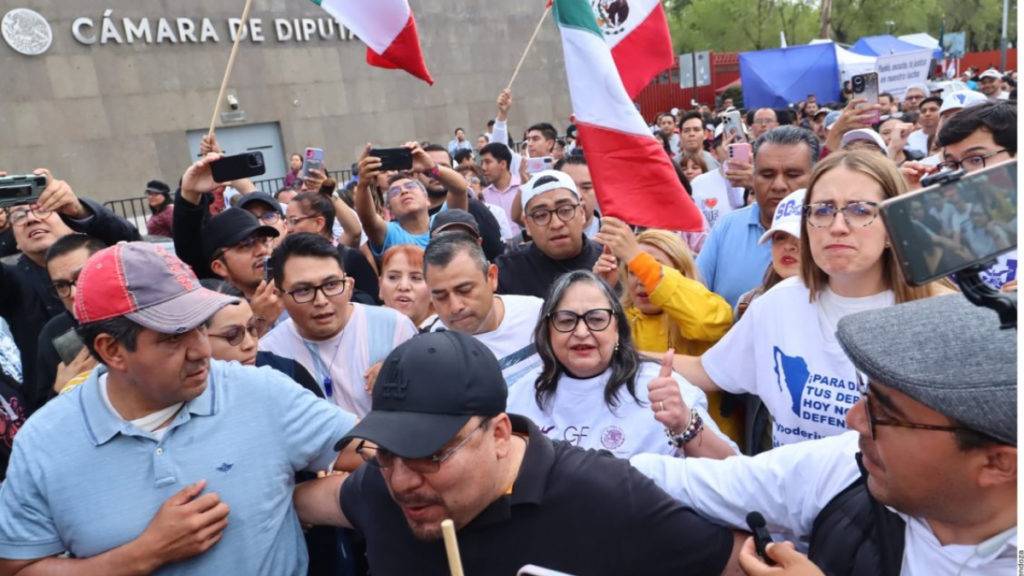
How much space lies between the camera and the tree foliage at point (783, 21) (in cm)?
3959

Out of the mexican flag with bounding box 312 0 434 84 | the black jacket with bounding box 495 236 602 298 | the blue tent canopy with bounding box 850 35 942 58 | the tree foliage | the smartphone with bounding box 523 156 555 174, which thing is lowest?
the black jacket with bounding box 495 236 602 298

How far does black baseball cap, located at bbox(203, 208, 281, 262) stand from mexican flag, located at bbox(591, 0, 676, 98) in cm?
228

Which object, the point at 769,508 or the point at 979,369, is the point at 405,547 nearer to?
the point at 769,508

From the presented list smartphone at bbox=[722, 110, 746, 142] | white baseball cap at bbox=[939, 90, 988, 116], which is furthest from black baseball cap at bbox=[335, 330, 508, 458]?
smartphone at bbox=[722, 110, 746, 142]

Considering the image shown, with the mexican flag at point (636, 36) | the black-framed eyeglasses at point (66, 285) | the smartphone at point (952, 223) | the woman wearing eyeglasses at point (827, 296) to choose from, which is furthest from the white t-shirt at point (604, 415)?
the mexican flag at point (636, 36)

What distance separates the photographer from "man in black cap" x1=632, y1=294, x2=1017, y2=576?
1229 millimetres

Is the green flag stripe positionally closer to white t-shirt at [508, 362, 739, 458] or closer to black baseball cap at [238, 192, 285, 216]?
white t-shirt at [508, 362, 739, 458]

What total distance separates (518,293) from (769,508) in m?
2.43

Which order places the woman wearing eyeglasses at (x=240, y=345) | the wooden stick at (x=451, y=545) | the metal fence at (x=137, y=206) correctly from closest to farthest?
the wooden stick at (x=451, y=545) → the woman wearing eyeglasses at (x=240, y=345) → the metal fence at (x=137, y=206)

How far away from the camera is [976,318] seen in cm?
126

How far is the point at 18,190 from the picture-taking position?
2553 millimetres

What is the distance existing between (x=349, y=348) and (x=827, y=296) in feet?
6.33

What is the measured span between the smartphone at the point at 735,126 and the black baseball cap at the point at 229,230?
20.5 ft

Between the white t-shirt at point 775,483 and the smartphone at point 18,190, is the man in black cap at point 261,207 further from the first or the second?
the white t-shirt at point 775,483
